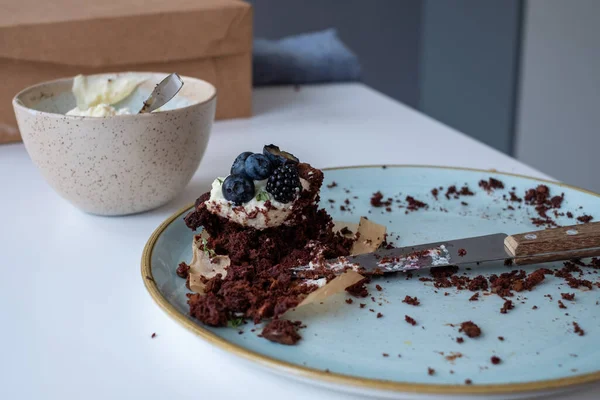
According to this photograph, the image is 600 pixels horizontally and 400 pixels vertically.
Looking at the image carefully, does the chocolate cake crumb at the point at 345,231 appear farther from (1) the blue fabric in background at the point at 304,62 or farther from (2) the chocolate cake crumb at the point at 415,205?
(1) the blue fabric in background at the point at 304,62

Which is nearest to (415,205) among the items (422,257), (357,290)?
(422,257)

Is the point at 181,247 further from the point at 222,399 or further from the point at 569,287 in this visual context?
the point at 569,287

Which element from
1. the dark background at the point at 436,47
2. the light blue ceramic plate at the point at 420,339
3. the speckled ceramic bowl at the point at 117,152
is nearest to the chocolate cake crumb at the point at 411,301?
the light blue ceramic plate at the point at 420,339

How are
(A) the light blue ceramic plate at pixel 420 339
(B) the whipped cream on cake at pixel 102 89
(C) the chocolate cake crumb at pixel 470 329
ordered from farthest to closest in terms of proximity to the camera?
(B) the whipped cream on cake at pixel 102 89, (C) the chocolate cake crumb at pixel 470 329, (A) the light blue ceramic plate at pixel 420 339

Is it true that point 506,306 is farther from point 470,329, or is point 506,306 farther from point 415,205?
point 415,205

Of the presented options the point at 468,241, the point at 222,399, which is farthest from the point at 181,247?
the point at 468,241

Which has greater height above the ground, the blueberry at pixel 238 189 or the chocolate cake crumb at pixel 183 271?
the blueberry at pixel 238 189

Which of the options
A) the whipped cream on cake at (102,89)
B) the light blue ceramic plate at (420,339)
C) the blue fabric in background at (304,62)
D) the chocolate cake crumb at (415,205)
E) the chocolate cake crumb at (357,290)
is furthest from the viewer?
the blue fabric in background at (304,62)

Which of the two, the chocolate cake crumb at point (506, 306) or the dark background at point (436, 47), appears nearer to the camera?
the chocolate cake crumb at point (506, 306)

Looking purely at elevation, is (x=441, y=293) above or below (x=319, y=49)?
below
